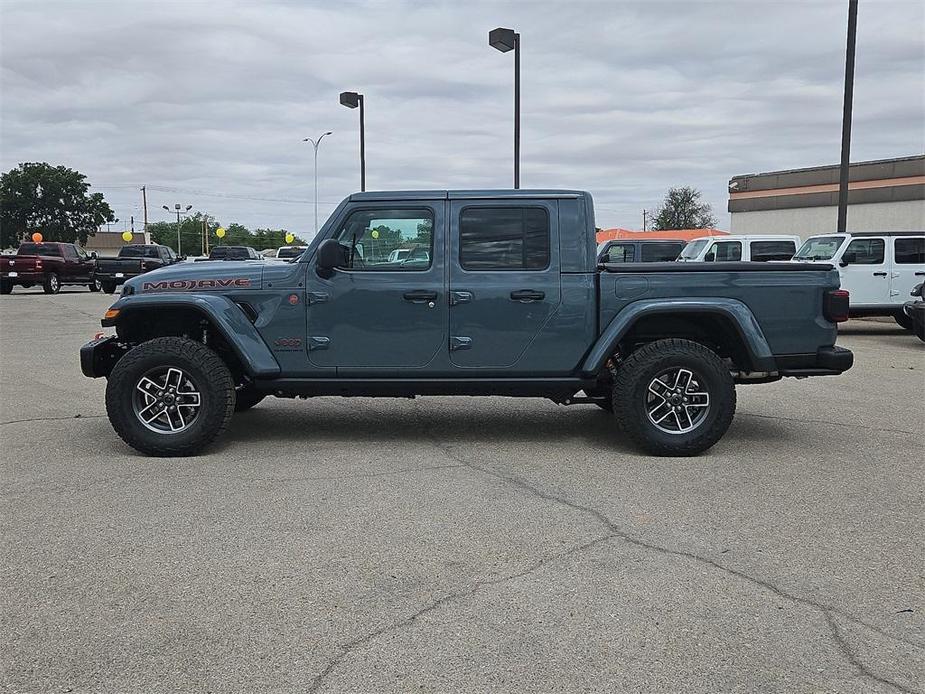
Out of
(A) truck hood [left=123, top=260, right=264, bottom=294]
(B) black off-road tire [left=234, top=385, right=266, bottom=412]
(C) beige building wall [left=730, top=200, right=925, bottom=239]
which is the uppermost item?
(C) beige building wall [left=730, top=200, right=925, bottom=239]

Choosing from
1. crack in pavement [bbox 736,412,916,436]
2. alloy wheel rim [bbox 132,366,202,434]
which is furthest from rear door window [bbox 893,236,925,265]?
alloy wheel rim [bbox 132,366,202,434]

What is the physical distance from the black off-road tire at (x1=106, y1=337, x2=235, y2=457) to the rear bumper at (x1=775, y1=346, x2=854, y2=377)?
4.04 meters

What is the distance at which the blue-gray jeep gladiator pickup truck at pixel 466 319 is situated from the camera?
604 cm

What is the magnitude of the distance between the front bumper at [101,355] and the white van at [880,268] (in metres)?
12.9

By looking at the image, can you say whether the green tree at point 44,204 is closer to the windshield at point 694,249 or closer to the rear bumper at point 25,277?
the rear bumper at point 25,277

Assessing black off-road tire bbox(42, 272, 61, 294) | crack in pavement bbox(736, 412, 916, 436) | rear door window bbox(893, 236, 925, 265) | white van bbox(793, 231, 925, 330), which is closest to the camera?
crack in pavement bbox(736, 412, 916, 436)

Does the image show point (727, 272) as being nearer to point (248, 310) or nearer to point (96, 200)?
point (248, 310)

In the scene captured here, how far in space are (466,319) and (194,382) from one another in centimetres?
Result: 200

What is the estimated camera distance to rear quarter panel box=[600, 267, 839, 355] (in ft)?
20.0

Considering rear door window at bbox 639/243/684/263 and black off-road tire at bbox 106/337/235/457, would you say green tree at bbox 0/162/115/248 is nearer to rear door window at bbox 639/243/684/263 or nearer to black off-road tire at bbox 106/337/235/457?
rear door window at bbox 639/243/684/263

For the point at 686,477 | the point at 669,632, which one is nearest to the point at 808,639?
the point at 669,632

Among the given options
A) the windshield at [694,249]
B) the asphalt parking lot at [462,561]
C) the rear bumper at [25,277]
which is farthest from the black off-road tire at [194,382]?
the rear bumper at [25,277]

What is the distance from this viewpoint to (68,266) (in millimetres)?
30031

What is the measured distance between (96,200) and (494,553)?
89.9 metres
